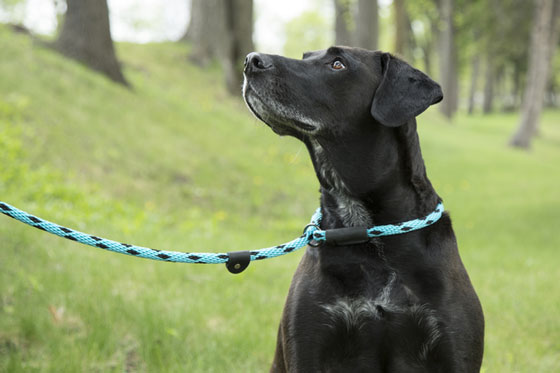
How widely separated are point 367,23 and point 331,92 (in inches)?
713

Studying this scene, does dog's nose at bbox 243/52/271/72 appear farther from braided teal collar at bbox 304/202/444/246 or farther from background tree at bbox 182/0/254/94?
background tree at bbox 182/0/254/94

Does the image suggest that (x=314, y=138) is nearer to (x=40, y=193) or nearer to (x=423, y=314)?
(x=423, y=314)

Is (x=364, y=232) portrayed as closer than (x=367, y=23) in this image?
Yes

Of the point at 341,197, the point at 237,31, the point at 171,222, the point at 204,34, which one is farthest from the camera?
the point at 204,34

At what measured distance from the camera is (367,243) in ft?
9.30

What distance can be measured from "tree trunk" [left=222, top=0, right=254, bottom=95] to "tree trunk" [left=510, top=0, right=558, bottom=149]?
12580mm

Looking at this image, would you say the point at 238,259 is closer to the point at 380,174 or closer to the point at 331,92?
the point at 380,174

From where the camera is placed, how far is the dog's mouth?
9.21 feet

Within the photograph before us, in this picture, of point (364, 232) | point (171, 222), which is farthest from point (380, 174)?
point (171, 222)

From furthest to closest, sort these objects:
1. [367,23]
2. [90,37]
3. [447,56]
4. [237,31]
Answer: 1. [447,56]
2. [367,23]
3. [237,31]
4. [90,37]

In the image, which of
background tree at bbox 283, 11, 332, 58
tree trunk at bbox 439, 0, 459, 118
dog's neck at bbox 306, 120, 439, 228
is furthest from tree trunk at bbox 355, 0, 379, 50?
background tree at bbox 283, 11, 332, 58

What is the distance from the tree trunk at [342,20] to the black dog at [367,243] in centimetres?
2522

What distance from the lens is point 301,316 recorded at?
271 centimetres

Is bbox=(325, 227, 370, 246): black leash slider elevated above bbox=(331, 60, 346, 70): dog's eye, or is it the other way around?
bbox=(331, 60, 346, 70): dog's eye
